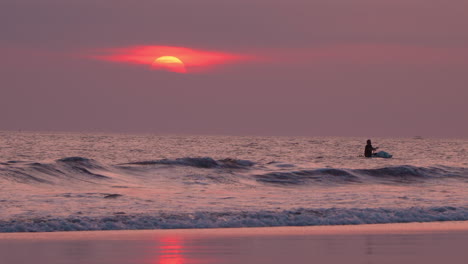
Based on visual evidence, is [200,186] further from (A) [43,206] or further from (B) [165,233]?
(B) [165,233]

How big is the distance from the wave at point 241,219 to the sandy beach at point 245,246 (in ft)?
2.60

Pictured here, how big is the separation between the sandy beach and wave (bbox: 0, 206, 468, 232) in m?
0.79

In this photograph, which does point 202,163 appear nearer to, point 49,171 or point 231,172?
point 231,172

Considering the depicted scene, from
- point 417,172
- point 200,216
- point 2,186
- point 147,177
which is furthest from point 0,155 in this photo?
point 200,216

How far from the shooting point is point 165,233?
1460 centimetres

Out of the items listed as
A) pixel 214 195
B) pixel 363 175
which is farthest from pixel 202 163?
pixel 214 195

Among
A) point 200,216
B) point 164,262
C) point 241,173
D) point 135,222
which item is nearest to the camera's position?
point 164,262

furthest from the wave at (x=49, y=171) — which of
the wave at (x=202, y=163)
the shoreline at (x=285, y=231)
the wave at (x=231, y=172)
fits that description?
the shoreline at (x=285, y=231)

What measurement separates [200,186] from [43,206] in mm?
8693

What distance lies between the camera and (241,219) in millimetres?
16812

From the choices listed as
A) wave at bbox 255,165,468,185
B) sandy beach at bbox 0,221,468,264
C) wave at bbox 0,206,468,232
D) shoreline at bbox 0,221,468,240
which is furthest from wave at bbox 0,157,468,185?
sandy beach at bbox 0,221,468,264

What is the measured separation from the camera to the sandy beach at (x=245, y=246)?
10797 millimetres

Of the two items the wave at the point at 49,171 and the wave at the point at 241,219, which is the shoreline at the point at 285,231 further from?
the wave at the point at 49,171

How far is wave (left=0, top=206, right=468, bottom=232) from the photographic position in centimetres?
1526
